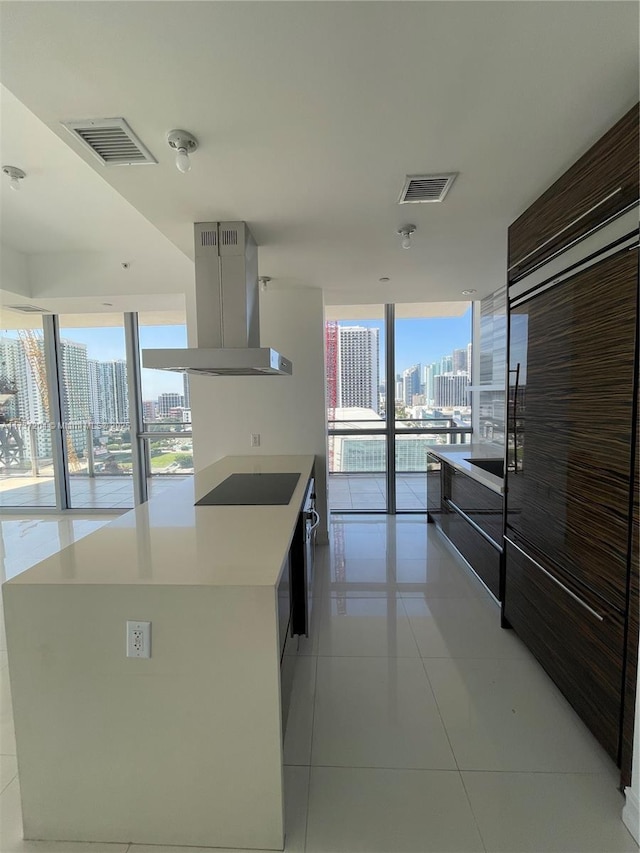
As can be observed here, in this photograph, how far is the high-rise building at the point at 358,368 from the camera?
481 centimetres

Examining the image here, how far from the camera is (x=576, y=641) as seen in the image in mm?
1693

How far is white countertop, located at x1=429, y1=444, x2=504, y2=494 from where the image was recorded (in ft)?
8.86

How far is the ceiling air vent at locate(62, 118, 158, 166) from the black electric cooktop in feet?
5.61

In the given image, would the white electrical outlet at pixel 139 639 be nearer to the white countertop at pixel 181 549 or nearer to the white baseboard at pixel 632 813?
the white countertop at pixel 181 549

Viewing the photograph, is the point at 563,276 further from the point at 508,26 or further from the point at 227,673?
the point at 227,673

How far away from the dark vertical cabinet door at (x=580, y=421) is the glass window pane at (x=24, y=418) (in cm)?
605

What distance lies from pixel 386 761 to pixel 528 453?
1.63m

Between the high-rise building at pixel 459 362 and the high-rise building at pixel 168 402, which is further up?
the high-rise building at pixel 459 362

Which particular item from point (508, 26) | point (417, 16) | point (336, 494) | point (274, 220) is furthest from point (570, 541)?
point (336, 494)

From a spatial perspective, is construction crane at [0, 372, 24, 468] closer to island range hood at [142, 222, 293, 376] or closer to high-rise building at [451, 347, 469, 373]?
island range hood at [142, 222, 293, 376]

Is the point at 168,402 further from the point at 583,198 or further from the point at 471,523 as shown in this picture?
the point at 583,198

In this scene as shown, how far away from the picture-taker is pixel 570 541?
1725 mm

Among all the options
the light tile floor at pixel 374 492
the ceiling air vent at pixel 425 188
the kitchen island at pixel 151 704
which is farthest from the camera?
the light tile floor at pixel 374 492

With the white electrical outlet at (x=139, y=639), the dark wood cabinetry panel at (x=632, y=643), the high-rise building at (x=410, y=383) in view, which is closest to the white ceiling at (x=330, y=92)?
the dark wood cabinetry panel at (x=632, y=643)
